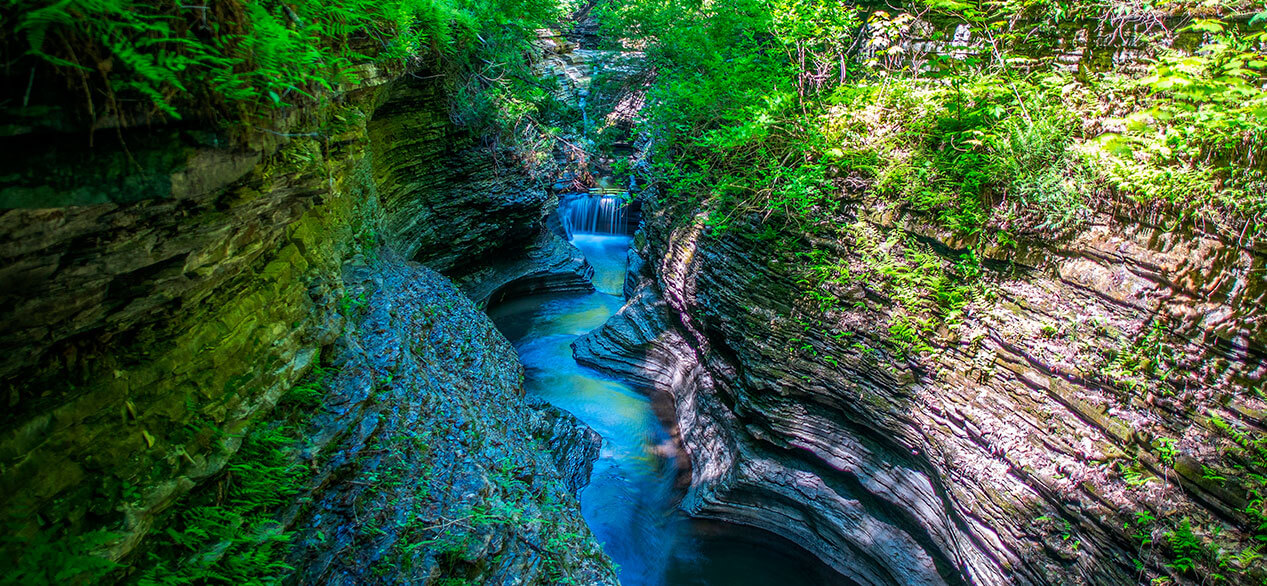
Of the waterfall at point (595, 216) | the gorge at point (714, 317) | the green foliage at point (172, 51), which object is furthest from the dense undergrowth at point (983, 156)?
the waterfall at point (595, 216)

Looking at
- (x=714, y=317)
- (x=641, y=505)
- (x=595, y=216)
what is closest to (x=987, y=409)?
(x=714, y=317)

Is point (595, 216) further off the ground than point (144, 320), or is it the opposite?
point (144, 320)

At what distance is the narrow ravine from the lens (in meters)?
7.96

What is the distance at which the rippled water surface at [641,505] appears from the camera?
26.1ft

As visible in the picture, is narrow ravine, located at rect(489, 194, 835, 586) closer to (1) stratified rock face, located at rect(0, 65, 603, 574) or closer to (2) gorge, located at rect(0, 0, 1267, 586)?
(2) gorge, located at rect(0, 0, 1267, 586)

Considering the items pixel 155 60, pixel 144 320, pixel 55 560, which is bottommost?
pixel 55 560

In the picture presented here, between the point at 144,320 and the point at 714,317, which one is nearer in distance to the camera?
the point at 144,320

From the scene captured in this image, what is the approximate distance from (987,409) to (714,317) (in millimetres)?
4171

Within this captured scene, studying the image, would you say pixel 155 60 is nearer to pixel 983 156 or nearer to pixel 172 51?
pixel 172 51

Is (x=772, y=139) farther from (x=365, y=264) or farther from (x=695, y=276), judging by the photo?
(x=365, y=264)

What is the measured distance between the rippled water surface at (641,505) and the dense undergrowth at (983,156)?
139 inches

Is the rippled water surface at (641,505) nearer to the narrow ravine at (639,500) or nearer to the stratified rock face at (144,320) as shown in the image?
the narrow ravine at (639,500)

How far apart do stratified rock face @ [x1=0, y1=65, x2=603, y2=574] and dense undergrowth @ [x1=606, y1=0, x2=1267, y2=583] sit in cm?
586

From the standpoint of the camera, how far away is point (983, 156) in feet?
17.7
